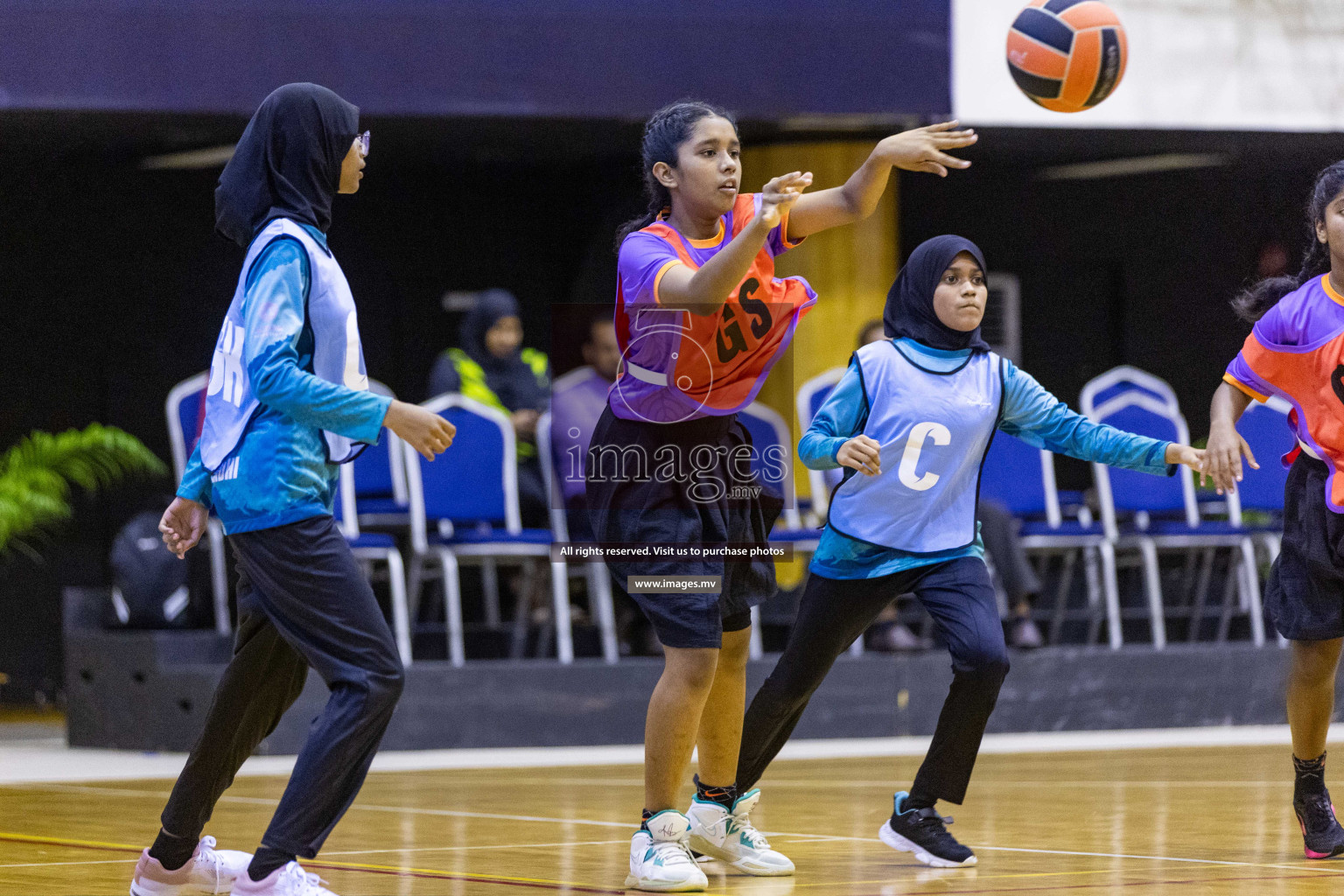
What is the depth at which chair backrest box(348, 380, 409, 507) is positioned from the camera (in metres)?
9.48

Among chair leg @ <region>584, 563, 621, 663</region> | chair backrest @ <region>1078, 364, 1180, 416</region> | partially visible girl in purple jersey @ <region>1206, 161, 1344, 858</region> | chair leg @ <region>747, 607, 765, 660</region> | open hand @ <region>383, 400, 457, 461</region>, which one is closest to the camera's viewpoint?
open hand @ <region>383, 400, 457, 461</region>

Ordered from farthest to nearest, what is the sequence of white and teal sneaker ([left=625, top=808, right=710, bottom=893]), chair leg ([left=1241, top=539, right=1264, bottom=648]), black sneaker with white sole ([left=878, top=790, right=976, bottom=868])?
chair leg ([left=1241, top=539, right=1264, bottom=648])
black sneaker with white sole ([left=878, top=790, right=976, bottom=868])
white and teal sneaker ([left=625, top=808, right=710, bottom=893])

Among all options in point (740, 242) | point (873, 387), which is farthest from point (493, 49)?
point (740, 242)

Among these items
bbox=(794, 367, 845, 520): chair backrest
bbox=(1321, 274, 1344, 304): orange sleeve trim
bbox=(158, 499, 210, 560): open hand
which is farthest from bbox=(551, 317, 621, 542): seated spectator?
bbox=(158, 499, 210, 560): open hand

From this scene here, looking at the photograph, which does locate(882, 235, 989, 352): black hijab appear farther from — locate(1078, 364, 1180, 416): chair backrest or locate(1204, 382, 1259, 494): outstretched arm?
locate(1078, 364, 1180, 416): chair backrest

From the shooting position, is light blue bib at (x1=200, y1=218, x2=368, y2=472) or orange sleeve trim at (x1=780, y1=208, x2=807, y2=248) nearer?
light blue bib at (x1=200, y1=218, x2=368, y2=472)

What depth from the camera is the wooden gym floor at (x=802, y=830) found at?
4.55m

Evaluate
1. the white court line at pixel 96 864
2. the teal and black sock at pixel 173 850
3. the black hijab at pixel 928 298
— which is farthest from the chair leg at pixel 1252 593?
the teal and black sock at pixel 173 850

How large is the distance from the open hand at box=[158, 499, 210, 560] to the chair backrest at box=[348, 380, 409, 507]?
16.8 ft

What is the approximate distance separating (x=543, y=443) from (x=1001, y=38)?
3486 mm

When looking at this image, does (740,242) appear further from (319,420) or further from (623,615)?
(623,615)

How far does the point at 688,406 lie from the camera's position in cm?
465

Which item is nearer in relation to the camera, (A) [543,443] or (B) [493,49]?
(A) [543,443]

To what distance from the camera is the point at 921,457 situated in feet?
16.6
